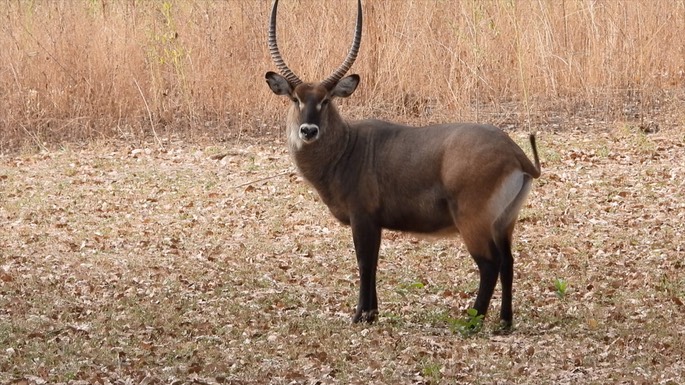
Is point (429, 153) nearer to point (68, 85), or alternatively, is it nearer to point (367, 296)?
point (367, 296)

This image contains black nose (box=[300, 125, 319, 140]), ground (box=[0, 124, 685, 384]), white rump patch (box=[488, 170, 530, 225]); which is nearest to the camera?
ground (box=[0, 124, 685, 384])

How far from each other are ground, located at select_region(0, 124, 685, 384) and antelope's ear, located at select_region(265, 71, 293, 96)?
1267 millimetres

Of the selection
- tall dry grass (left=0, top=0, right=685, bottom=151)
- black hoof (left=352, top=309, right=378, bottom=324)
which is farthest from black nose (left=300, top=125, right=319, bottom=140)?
tall dry grass (left=0, top=0, right=685, bottom=151)

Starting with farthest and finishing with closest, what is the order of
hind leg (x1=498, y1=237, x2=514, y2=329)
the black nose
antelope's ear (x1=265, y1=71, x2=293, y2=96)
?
Answer: antelope's ear (x1=265, y1=71, x2=293, y2=96) → the black nose → hind leg (x1=498, y1=237, x2=514, y2=329)

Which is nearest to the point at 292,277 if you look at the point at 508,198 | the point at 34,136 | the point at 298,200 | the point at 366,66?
the point at 508,198

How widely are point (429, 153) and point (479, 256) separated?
66 cm

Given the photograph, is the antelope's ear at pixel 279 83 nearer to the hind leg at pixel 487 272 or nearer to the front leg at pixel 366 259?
the front leg at pixel 366 259

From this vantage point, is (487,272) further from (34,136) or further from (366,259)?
(34,136)

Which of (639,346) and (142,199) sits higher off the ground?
(639,346)

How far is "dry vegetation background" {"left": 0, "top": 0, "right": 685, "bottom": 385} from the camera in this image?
6.14 metres

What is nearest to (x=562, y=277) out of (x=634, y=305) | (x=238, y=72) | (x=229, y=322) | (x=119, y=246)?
(x=634, y=305)

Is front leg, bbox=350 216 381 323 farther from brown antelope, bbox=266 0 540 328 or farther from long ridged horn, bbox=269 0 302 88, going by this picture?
long ridged horn, bbox=269 0 302 88

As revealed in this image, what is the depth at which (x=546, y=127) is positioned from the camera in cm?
1270

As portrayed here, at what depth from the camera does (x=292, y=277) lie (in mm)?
8062
